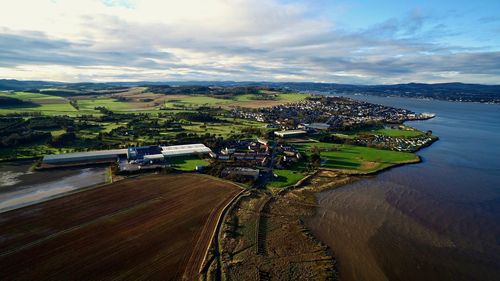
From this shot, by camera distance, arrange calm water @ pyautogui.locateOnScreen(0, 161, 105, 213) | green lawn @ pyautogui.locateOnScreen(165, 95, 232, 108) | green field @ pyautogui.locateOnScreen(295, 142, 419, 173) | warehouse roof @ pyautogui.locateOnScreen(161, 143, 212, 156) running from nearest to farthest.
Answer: calm water @ pyautogui.locateOnScreen(0, 161, 105, 213)
green field @ pyautogui.locateOnScreen(295, 142, 419, 173)
warehouse roof @ pyautogui.locateOnScreen(161, 143, 212, 156)
green lawn @ pyautogui.locateOnScreen(165, 95, 232, 108)

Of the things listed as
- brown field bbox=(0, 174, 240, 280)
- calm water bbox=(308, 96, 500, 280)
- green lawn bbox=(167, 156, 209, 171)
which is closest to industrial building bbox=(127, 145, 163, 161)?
green lawn bbox=(167, 156, 209, 171)

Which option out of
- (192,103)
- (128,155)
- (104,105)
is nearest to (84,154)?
(128,155)

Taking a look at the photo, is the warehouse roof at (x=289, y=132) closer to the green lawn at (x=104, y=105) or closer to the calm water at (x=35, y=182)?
the calm water at (x=35, y=182)

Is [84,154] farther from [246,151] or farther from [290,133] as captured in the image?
[290,133]

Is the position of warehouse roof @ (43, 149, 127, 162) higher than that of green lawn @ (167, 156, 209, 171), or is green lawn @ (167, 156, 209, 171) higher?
warehouse roof @ (43, 149, 127, 162)

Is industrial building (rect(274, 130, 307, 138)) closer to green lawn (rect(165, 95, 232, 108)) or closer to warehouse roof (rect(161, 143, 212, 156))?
warehouse roof (rect(161, 143, 212, 156))

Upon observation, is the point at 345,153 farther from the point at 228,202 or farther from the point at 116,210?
the point at 116,210

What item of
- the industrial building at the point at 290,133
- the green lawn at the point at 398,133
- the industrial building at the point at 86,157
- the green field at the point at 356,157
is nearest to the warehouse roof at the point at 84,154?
the industrial building at the point at 86,157
